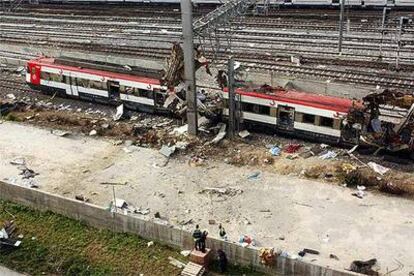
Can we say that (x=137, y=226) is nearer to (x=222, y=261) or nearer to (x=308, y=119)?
(x=222, y=261)

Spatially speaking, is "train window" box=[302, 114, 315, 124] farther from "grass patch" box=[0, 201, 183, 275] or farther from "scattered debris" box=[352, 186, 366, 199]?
"grass patch" box=[0, 201, 183, 275]

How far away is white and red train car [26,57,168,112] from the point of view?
29.7 meters

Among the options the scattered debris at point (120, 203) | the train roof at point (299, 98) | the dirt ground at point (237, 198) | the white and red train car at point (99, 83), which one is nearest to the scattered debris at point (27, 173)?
the dirt ground at point (237, 198)

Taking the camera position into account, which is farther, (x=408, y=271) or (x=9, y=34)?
(x=9, y=34)

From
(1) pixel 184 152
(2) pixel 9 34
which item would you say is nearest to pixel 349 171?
(1) pixel 184 152

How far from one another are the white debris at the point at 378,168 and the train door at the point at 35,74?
62.7 ft

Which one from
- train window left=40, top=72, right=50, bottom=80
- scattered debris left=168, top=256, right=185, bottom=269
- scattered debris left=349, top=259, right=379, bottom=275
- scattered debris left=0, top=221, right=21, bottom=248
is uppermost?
train window left=40, top=72, right=50, bottom=80

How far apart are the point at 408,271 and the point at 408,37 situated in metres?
23.0

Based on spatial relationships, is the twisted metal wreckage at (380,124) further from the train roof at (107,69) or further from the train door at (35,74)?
the train door at (35,74)

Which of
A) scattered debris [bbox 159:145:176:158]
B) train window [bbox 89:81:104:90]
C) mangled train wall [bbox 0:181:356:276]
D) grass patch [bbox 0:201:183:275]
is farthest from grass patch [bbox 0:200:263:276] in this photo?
train window [bbox 89:81:104:90]

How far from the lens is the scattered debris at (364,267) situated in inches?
711

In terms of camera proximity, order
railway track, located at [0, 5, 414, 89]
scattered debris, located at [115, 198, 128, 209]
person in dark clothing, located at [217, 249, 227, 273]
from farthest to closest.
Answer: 1. railway track, located at [0, 5, 414, 89]
2. scattered debris, located at [115, 198, 128, 209]
3. person in dark clothing, located at [217, 249, 227, 273]

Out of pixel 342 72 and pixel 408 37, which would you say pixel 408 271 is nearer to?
pixel 342 72

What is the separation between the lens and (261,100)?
1058 inches
